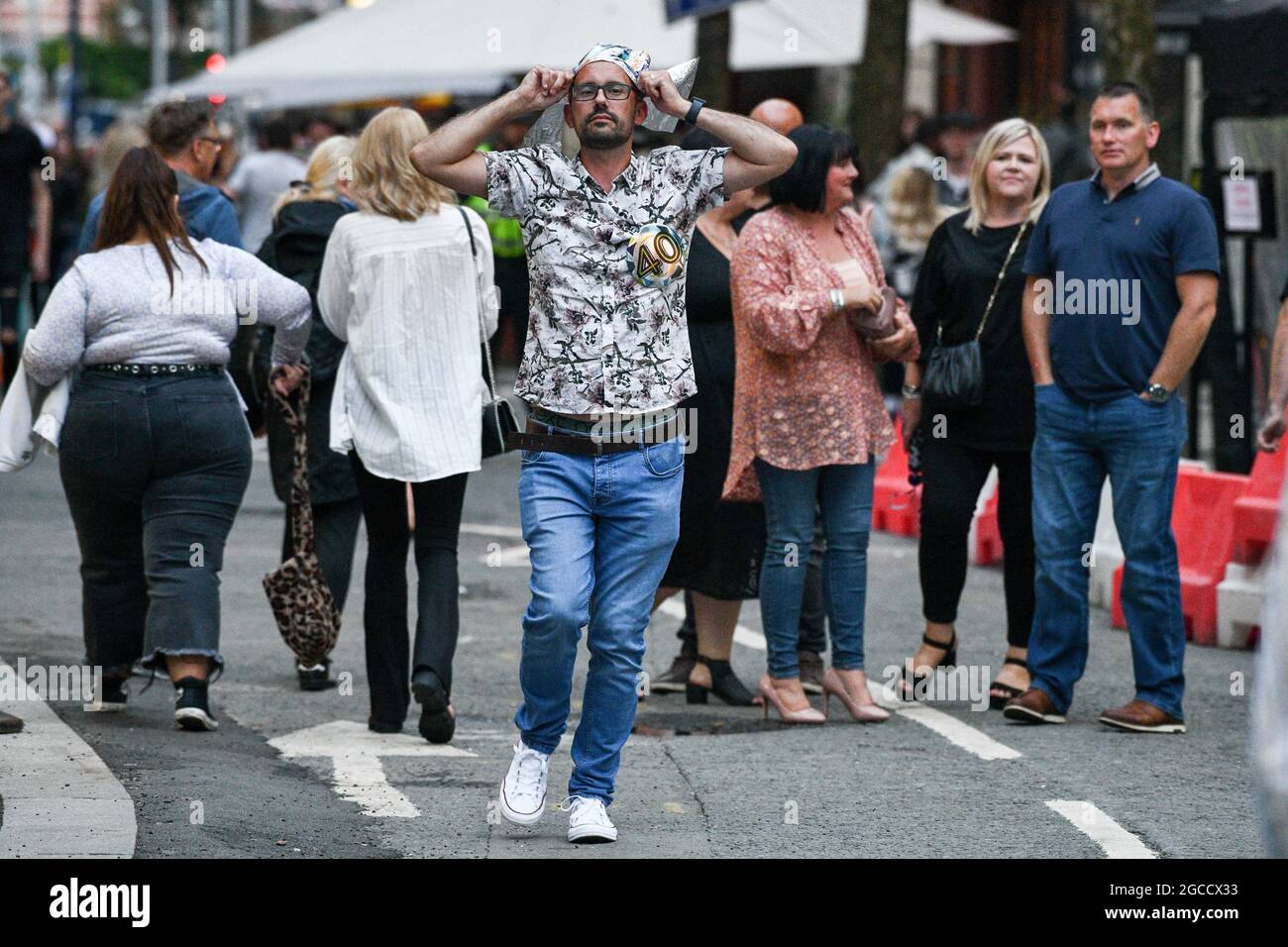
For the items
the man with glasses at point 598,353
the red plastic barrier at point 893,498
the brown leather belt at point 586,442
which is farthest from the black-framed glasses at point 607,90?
the red plastic barrier at point 893,498

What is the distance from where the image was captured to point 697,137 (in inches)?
286

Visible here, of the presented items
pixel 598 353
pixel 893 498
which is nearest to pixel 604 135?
pixel 598 353

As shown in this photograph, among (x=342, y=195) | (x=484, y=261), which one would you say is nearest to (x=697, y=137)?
(x=484, y=261)

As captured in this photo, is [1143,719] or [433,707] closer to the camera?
[433,707]

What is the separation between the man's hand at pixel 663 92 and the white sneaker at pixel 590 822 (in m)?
1.72

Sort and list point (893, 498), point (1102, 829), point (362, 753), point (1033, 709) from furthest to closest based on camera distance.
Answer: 1. point (893, 498)
2. point (1033, 709)
3. point (362, 753)
4. point (1102, 829)

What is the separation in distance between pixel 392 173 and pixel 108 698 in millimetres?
1945

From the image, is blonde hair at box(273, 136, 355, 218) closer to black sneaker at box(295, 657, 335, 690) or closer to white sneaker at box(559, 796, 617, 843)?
black sneaker at box(295, 657, 335, 690)

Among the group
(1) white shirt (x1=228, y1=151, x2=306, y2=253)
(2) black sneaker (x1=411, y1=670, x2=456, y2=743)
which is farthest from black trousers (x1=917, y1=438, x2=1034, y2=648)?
(1) white shirt (x1=228, y1=151, x2=306, y2=253)

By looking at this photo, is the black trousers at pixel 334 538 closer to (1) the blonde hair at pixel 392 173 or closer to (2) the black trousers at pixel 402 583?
(2) the black trousers at pixel 402 583

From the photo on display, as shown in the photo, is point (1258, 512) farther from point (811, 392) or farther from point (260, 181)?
point (260, 181)

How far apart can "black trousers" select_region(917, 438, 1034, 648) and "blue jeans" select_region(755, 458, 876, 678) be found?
427mm

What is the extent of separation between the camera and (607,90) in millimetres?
5273
